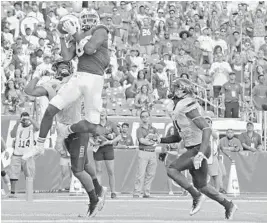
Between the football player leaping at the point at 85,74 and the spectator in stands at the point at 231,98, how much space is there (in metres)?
13.6

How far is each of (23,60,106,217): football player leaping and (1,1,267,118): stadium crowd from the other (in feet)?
34.2

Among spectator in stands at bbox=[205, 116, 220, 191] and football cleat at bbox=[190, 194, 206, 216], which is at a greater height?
football cleat at bbox=[190, 194, 206, 216]

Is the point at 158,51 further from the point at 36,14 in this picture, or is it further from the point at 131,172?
the point at 131,172

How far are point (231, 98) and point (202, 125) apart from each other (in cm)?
1287

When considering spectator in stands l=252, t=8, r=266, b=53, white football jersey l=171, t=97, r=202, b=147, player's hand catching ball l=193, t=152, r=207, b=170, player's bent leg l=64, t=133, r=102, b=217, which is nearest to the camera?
player's bent leg l=64, t=133, r=102, b=217

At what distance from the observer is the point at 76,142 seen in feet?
39.8

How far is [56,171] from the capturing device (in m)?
21.2

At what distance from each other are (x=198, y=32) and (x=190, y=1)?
2.46m

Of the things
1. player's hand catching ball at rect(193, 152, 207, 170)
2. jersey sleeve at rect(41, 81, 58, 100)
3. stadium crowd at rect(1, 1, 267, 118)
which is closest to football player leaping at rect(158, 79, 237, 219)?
player's hand catching ball at rect(193, 152, 207, 170)

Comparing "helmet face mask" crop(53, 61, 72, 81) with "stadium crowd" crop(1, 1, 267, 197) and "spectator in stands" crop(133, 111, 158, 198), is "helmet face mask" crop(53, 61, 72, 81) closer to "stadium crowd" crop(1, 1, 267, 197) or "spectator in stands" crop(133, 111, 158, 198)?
"spectator in stands" crop(133, 111, 158, 198)

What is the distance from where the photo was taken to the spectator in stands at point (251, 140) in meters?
22.0

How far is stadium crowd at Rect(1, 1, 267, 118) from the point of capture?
25297mm

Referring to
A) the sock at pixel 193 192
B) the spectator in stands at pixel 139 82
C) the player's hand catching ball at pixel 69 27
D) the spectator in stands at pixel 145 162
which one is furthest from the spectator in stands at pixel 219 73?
the player's hand catching ball at pixel 69 27

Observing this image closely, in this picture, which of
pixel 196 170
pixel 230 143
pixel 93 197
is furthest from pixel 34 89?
pixel 230 143
